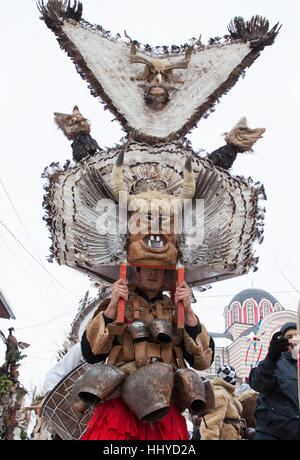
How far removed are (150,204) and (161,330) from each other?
3.94 feet

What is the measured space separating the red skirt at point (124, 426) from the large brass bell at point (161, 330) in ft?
1.78

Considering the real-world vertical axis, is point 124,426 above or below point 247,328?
above

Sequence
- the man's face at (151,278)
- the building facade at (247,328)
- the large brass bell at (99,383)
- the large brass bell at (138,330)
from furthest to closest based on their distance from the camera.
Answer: the building facade at (247,328), the man's face at (151,278), the large brass bell at (138,330), the large brass bell at (99,383)

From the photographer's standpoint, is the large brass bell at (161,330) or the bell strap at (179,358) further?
the bell strap at (179,358)

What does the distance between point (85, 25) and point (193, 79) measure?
154 cm

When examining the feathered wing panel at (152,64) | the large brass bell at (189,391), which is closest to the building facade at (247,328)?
the feathered wing panel at (152,64)

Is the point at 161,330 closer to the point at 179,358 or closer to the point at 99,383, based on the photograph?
the point at 179,358

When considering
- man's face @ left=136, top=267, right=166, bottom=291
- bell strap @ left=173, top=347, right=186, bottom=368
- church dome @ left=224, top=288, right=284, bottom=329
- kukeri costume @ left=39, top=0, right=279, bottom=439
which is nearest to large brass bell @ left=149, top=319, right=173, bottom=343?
kukeri costume @ left=39, top=0, right=279, bottom=439

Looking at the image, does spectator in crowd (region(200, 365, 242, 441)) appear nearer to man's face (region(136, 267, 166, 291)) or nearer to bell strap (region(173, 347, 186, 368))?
bell strap (region(173, 347, 186, 368))

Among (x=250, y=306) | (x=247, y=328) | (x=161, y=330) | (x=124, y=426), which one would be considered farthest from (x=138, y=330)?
(x=250, y=306)

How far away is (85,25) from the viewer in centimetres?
550

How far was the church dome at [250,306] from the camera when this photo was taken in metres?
35.7

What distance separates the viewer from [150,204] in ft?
13.0

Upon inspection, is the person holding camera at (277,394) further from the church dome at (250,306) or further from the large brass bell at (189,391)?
the church dome at (250,306)
